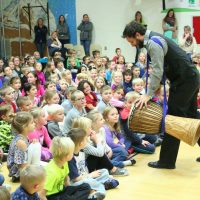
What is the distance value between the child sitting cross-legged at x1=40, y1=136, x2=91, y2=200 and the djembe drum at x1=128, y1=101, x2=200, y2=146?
0.99m

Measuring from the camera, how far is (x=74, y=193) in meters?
3.22

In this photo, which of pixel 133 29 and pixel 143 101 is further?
pixel 143 101

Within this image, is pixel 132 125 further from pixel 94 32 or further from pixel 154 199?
pixel 94 32

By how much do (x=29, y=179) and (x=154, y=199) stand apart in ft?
4.16

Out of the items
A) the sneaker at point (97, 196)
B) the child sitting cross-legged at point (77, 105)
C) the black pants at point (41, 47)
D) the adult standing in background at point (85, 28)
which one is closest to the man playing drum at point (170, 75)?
the sneaker at point (97, 196)

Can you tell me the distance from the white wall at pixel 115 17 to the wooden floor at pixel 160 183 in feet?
26.9

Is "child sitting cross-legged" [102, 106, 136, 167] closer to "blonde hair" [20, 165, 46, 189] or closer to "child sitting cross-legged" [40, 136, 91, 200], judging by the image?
"child sitting cross-legged" [40, 136, 91, 200]

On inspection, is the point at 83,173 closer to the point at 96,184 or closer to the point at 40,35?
the point at 96,184

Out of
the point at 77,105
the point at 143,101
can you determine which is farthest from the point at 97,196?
the point at 77,105

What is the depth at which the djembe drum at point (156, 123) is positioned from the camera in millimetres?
3912

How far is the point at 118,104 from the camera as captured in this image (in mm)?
5727

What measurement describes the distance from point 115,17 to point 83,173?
9.55 meters

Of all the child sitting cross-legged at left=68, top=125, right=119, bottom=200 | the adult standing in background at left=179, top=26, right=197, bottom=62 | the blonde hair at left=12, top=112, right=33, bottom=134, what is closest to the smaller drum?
the child sitting cross-legged at left=68, top=125, right=119, bottom=200

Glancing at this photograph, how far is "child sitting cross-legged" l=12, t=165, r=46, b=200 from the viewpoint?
2678 millimetres
